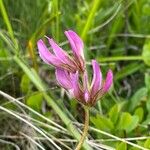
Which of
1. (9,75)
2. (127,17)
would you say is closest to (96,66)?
(9,75)

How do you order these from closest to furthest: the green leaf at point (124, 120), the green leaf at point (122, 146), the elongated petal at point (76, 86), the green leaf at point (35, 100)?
1. the elongated petal at point (76, 86)
2. the green leaf at point (122, 146)
3. the green leaf at point (124, 120)
4. the green leaf at point (35, 100)

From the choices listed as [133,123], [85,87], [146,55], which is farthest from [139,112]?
[85,87]

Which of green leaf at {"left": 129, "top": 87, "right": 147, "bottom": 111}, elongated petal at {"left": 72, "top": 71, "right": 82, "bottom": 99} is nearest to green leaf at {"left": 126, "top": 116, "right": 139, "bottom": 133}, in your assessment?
green leaf at {"left": 129, "top": 87, "right": 147, "bottom": 111}

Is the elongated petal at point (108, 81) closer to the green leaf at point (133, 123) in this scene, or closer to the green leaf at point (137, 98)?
the green leaf at point (133, 123)

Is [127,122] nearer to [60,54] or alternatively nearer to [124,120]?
[124,120]

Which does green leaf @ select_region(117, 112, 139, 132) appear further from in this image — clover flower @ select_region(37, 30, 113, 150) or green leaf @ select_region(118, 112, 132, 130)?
clover flower @ select_region(37, 30, 113, 150)

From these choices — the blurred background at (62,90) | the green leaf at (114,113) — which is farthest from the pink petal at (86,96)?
the green leaf at (114,113)
